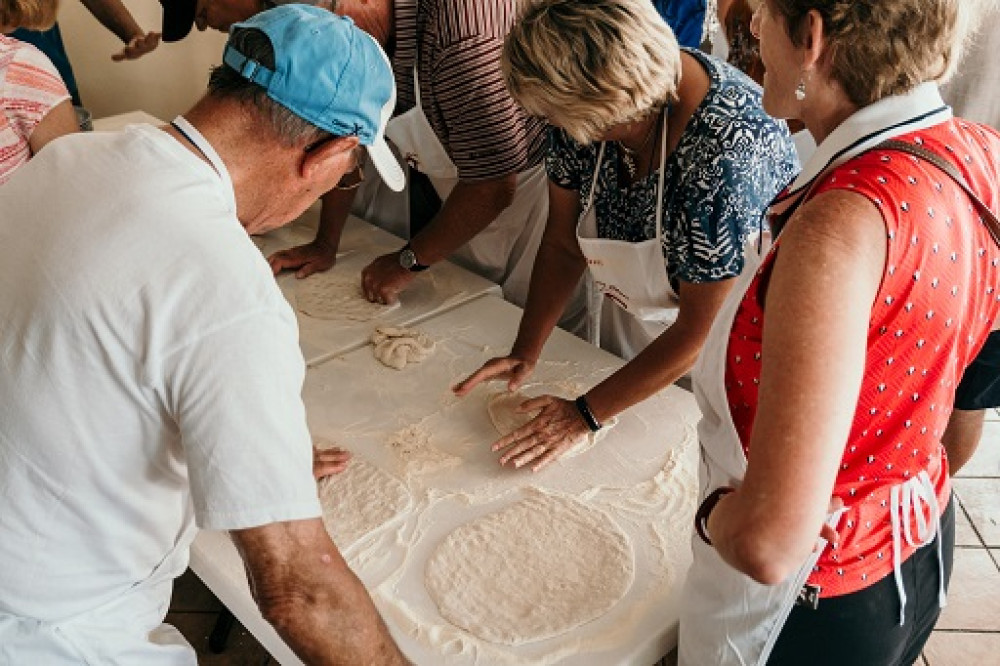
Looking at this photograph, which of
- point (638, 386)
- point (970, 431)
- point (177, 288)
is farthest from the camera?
point (970, 431)

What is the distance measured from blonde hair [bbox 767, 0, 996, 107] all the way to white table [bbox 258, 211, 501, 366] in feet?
4.30

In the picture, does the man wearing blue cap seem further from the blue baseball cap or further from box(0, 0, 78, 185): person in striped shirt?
box(0, 0, 78, 185): person in striped shirt

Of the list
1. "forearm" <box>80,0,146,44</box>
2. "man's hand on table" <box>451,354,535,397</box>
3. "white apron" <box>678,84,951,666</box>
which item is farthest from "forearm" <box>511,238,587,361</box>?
"forearm" <box>80,0,146,44</box>

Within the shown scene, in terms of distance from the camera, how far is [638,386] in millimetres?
1657

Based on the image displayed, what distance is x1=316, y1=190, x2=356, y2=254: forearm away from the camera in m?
2.37

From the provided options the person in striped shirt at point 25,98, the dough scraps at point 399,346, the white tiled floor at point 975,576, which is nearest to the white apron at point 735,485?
the dough scraps at point 399,346

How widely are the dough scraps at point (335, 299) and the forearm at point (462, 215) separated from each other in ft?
0.55

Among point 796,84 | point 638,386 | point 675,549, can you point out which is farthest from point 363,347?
point 796,84

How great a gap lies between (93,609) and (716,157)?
3.94 feet

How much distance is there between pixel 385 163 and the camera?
1320 millimetres

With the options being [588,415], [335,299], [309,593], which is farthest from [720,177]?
[335,299]

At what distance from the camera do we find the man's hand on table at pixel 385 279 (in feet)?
7.13

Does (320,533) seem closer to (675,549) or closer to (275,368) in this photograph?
(275,368)

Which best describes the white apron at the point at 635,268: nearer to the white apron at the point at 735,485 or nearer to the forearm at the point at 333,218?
the white apron at the point at 735,485
